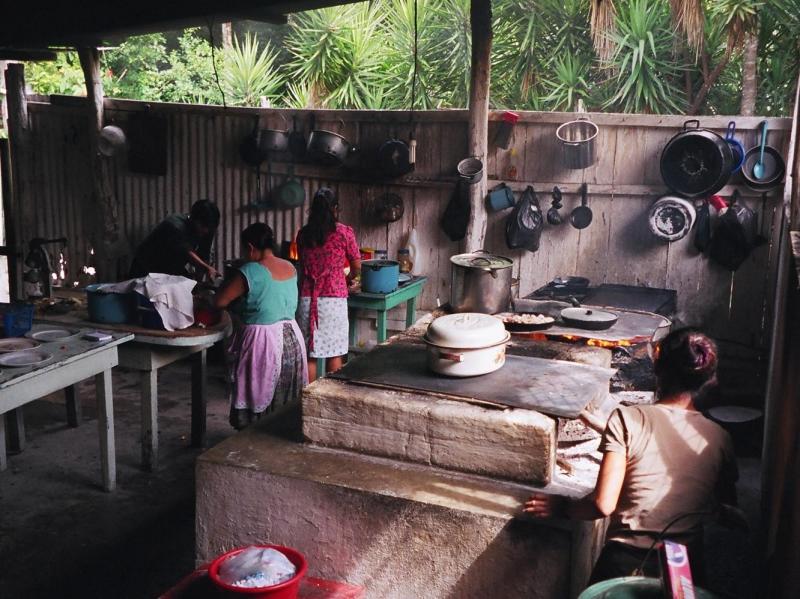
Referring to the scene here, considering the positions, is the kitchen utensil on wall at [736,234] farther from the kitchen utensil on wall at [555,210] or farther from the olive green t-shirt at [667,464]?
the olive green t-shirt at [667,464]

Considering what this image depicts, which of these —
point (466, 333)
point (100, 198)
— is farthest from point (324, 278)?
point (100, 198)

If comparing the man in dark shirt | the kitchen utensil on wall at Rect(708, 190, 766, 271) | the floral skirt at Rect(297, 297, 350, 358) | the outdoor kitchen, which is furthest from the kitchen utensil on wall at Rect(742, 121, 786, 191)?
the man in dark shirt

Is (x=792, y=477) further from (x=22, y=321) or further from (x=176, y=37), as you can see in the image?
(x=176, y=37)

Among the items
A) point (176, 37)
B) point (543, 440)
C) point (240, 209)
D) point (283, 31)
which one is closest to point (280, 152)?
point (240, 209)

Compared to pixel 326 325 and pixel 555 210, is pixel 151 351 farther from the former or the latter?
pixel 555 210

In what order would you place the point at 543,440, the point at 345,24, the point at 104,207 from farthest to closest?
the point at 345,24, the point at 104,207, the point at 543,440

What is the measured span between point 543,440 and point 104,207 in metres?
7.20

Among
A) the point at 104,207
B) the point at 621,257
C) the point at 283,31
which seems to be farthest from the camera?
the point at 283,31

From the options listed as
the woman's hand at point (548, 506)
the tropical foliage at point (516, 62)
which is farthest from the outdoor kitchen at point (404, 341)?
the tropical foliage at point (516, 62)

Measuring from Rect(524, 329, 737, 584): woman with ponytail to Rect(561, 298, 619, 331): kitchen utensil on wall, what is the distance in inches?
72.5

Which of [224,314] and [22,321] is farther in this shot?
[224,314]

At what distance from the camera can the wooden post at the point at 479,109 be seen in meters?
6.70

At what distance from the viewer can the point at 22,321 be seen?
15.9 feet

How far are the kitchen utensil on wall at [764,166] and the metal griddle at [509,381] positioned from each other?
3584 millimetres
